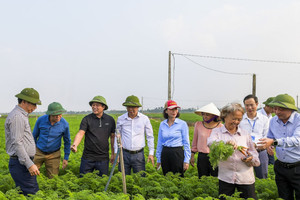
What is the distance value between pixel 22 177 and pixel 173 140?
3.12 meters

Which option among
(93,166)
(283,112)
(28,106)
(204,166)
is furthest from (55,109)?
(283,112)

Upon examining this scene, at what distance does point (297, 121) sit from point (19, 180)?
15.4 ft

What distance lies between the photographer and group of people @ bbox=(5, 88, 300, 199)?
4.40m

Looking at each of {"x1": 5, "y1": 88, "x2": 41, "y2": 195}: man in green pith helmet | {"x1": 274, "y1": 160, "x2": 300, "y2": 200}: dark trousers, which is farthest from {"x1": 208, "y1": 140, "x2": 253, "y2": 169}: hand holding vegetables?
{"x1": 5, "y1": 88, "x2": 41, "y2": 195}: man in green pith helmet

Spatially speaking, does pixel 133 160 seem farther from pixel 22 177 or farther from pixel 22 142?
pixel 22 142

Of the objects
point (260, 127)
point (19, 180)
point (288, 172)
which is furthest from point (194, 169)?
point (19, 180)

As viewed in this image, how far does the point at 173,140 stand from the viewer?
6500mm

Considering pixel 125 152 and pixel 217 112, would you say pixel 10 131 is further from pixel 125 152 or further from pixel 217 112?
pixel 217 112

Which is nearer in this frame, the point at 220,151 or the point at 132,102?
the point at 220,151

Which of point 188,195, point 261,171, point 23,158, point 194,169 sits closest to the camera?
point 23,158

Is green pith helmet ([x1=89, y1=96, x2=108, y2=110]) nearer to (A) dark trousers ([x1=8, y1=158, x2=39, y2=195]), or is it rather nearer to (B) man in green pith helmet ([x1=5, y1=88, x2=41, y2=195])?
(B) man in green pith helmet ([x1=5, y1=88, x2=41, y2=195])

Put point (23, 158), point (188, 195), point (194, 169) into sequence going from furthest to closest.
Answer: point (194, 169) < point (188, 195) < point (23, 158)

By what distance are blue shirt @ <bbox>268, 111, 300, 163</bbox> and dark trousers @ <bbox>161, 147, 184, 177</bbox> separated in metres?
2.15

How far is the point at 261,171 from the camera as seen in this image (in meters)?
6.86
